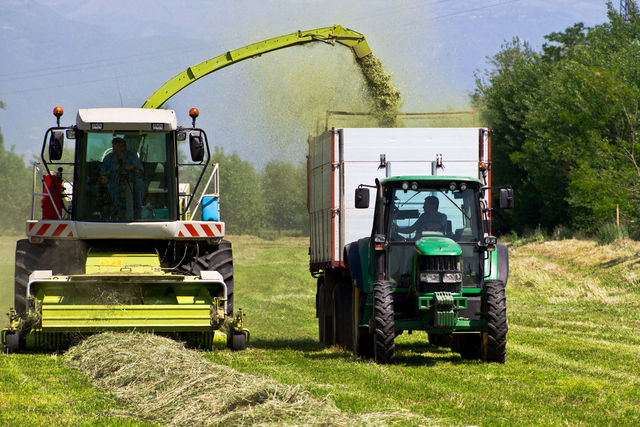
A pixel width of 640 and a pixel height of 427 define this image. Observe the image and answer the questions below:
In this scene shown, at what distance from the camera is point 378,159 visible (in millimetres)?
14641

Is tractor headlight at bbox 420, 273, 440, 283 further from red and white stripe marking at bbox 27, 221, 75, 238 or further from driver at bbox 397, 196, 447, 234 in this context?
red and white stripe marking at bbox 27, 221, 75, 238

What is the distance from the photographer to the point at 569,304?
963 inches

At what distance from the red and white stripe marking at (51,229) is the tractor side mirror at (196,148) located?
206 cm

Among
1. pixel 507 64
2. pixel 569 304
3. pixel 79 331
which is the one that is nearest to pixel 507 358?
pixel 79 331

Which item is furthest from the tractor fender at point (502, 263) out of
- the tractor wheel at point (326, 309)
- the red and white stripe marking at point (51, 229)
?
the red and white stripe marking at point (51, 229)

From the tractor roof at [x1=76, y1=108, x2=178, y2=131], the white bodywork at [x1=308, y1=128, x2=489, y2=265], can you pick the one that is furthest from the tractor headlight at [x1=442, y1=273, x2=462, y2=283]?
the tractor roof at [x1=76, y1=108, x2=178, y2=131]

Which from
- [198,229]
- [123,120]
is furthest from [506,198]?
[123,120]

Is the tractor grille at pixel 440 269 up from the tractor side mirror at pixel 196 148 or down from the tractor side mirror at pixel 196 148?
down

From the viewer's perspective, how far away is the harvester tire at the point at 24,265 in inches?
505

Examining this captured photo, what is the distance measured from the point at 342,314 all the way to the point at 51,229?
4.78 meters

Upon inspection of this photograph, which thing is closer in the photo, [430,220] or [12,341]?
[12,341]

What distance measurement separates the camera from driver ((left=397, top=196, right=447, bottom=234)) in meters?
12.5

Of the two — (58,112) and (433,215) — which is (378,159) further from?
(58,112)

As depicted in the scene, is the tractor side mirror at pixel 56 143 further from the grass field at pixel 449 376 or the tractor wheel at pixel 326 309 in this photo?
the tractor wheel at pixel 326 309
